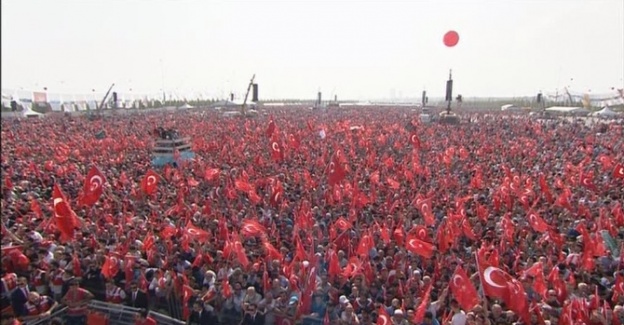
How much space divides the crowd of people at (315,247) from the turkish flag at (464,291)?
0.01 meters

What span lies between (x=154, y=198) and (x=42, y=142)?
493 inches

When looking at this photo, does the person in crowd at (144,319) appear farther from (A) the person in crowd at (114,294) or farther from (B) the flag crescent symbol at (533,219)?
(B) the flag crescent symbol at (533,219)

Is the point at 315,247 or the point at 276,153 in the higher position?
the point at 276,153

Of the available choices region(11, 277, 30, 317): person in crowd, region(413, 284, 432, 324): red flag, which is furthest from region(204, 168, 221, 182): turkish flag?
region(413, 284, 432, 324): red flag

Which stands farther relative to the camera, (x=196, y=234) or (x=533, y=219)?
(x=533, y=219)

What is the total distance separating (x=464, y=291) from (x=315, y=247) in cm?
344

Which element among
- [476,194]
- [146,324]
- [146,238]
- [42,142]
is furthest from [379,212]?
[42,142]

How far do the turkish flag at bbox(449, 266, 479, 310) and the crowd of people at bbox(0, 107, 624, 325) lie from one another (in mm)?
15

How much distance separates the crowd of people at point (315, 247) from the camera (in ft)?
24.4

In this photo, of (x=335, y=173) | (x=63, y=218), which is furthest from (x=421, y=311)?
(x=335, y=173)

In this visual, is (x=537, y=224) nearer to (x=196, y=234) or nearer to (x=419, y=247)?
(x=419, y=247)

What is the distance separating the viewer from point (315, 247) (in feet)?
33.0

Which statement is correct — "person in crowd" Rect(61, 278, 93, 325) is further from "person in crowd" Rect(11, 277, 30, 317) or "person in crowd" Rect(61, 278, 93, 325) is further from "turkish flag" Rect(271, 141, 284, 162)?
"turkish flag" Rect(271, 141, 284, 162)

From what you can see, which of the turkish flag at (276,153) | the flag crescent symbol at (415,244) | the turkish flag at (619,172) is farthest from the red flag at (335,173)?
the turkish flag at (619,172)
